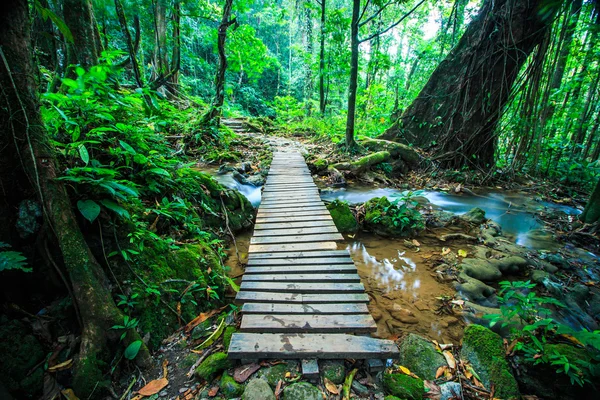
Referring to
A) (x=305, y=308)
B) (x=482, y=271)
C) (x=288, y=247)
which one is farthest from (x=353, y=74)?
(x=305, y=308)

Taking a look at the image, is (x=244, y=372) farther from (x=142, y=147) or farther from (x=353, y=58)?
(x=353, y=58)

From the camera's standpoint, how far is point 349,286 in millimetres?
2797

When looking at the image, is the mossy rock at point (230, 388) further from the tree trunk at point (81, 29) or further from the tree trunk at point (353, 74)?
Result: the tree trunk at point (353, 74)

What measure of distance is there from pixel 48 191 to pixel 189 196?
227cm

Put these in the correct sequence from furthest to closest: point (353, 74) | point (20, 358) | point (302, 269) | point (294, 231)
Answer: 1. point (353, 74)
2. point (294, 231)
3. point (302, 269)
4. point (20, 358)

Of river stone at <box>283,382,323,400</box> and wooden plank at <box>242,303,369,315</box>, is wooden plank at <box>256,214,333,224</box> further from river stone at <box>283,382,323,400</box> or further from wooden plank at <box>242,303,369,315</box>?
river stone at <box>283,382,323,400</box>

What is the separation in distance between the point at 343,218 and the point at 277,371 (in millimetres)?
3738

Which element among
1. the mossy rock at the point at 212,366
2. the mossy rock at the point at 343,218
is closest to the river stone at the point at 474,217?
the mossy rock at the point at 343,218

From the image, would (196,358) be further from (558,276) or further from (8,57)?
(558,276)

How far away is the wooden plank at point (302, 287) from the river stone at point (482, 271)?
2.41 metres

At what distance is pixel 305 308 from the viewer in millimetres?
2494

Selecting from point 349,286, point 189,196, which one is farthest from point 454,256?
point 189,196

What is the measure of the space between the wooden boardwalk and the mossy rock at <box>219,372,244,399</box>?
0.16m

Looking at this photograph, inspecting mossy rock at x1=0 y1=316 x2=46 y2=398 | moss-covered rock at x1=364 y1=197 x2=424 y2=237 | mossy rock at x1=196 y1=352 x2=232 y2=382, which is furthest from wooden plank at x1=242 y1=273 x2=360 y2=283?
moss-covered rock at x1=364 y1=197 x2=424 y2=237
